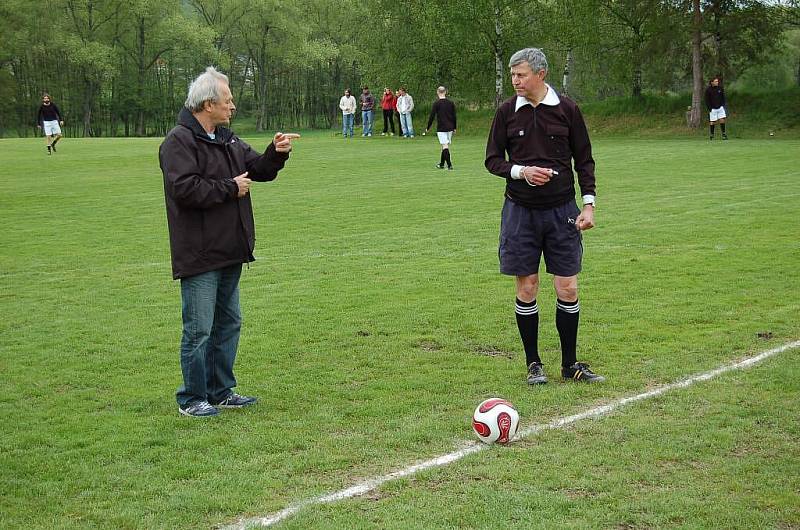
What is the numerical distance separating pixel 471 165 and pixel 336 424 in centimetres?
2078

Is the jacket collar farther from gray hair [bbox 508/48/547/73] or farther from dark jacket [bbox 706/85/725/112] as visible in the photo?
dark jacket [bbox 706/85/725/112]

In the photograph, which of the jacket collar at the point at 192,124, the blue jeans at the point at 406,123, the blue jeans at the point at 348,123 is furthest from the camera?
the blue jeans at the point at 348,123

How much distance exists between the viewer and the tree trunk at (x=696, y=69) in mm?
38656

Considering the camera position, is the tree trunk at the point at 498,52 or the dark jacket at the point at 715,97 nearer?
the dark jacket at the point at 715,97

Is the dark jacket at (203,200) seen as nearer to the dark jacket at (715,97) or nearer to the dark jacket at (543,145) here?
the dark jacket at (543,145)

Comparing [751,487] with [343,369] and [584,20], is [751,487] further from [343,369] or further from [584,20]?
[584,20]

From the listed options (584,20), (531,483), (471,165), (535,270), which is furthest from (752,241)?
(584,20)

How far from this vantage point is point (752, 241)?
12859mm

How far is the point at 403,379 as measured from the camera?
717cm

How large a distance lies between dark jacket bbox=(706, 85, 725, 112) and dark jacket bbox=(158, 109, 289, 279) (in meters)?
30.5

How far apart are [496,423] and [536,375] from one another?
147cm

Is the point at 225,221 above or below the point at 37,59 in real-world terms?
below

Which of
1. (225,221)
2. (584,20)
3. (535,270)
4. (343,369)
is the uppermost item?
(584,20)

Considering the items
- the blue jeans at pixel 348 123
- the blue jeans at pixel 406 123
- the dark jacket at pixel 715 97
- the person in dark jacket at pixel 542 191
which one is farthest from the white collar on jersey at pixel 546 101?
the blue jeans at pixel 348 123
